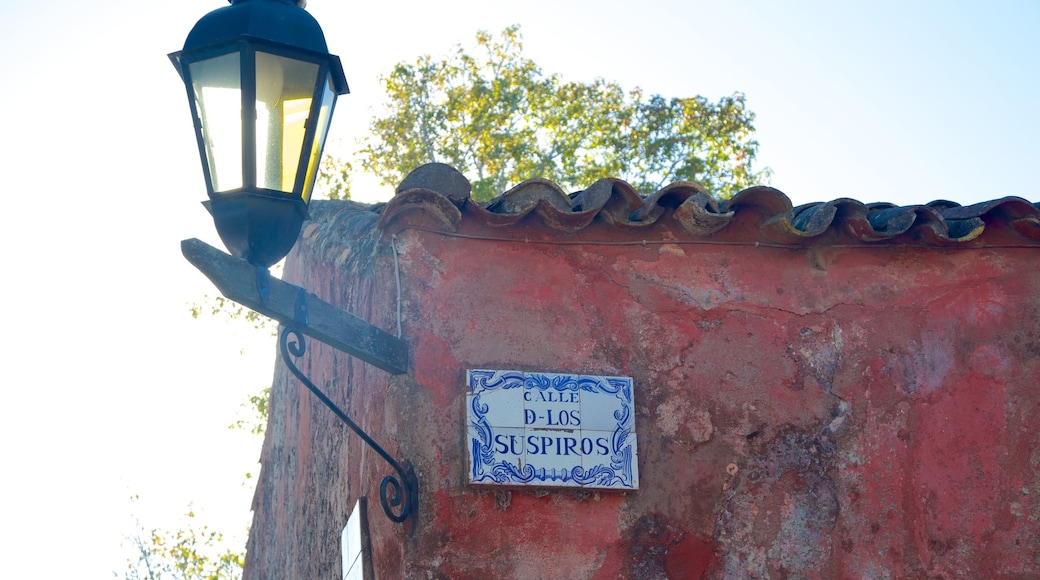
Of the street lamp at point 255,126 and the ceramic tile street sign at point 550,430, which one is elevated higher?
the street lamp at point 255,126

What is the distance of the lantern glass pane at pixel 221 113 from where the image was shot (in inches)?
137

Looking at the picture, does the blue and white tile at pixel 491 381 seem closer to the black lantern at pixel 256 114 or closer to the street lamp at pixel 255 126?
the street lamp at pixel 255 126

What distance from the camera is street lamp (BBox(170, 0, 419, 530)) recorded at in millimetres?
3467

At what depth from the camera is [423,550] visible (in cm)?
427

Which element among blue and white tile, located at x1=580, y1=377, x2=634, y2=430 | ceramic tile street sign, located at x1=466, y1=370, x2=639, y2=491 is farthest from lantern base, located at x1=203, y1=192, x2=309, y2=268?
blue and white tile, located at x1=580, y1=377, x2=634, y2=430

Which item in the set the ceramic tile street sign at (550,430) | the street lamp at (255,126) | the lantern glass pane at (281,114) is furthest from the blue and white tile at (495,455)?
the lantern glass pane at (281,114)

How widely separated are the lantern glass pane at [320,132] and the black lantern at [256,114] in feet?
0.04

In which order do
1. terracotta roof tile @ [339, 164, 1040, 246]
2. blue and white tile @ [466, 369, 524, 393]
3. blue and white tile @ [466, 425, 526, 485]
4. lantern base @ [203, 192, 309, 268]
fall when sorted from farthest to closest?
terracotta roof tile @ [339, 164, 1040, 246] → blue and white tile @ [466, 369, 524, 393] → blue and white tile @ [466, 425, 526, 485] → lantern base @ [203, 192, 309, 268]

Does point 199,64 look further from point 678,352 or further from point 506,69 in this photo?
point 506,69

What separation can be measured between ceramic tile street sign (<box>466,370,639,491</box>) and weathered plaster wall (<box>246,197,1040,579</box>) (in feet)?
0.26

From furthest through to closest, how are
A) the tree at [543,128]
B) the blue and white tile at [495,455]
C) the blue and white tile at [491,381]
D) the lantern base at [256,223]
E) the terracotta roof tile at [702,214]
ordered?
1. the tree at [543,128]
2. the terracotta roof tile at [702,214]
3. the blue and white tile at [491,381]
4. the blue and white tile at [495,455]
5. the lantern base at [256,223]

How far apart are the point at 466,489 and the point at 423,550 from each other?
10.6 inches

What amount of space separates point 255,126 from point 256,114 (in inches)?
1.5

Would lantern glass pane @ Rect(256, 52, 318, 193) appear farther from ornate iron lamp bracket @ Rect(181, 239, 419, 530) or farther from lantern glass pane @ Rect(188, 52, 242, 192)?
ornate iron lamp bracket @ Rect(181, 239, 419, 530)
